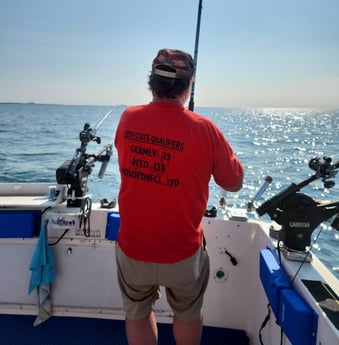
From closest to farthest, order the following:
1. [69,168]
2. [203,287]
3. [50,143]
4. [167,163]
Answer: [167,163] → [203,287] → [69,168] → [50,143]

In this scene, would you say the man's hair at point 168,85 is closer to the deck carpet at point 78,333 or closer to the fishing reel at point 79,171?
the fishing reel at point 79,171

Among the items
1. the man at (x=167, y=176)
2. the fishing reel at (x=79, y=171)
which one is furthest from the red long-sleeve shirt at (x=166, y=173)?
the fishing reel at (x=79, y=171)

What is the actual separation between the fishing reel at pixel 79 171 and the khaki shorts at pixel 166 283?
36.0 inches

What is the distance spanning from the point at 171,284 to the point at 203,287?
0.64ft

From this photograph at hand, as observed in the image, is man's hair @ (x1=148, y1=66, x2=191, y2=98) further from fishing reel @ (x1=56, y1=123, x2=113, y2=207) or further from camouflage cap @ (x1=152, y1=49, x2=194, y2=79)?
fishing reel @ (x1=56, y1=123, x2=113, y2=207)

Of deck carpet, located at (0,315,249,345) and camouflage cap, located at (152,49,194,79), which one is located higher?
camouflage cap, located at (152,49,194,79)

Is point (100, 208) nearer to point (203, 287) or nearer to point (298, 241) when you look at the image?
point (203, 287)

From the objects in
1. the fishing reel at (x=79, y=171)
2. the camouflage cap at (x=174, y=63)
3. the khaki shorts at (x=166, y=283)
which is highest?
the camouflage cap at (x=174, y=63)

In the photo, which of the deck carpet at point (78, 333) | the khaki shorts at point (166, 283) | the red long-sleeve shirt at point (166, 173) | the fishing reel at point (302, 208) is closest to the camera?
the red long-sleeve shirt at point (166, 173)

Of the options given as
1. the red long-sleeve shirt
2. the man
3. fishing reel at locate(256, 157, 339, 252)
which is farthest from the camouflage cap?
fishing reel at locate(256, 157, 339, 252)

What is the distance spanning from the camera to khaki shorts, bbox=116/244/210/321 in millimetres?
1451

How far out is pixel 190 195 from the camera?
135 centimetres

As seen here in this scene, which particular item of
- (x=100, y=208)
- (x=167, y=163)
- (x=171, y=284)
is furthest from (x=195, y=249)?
(x=100, y=208)

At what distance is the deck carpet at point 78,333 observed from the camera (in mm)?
2287
